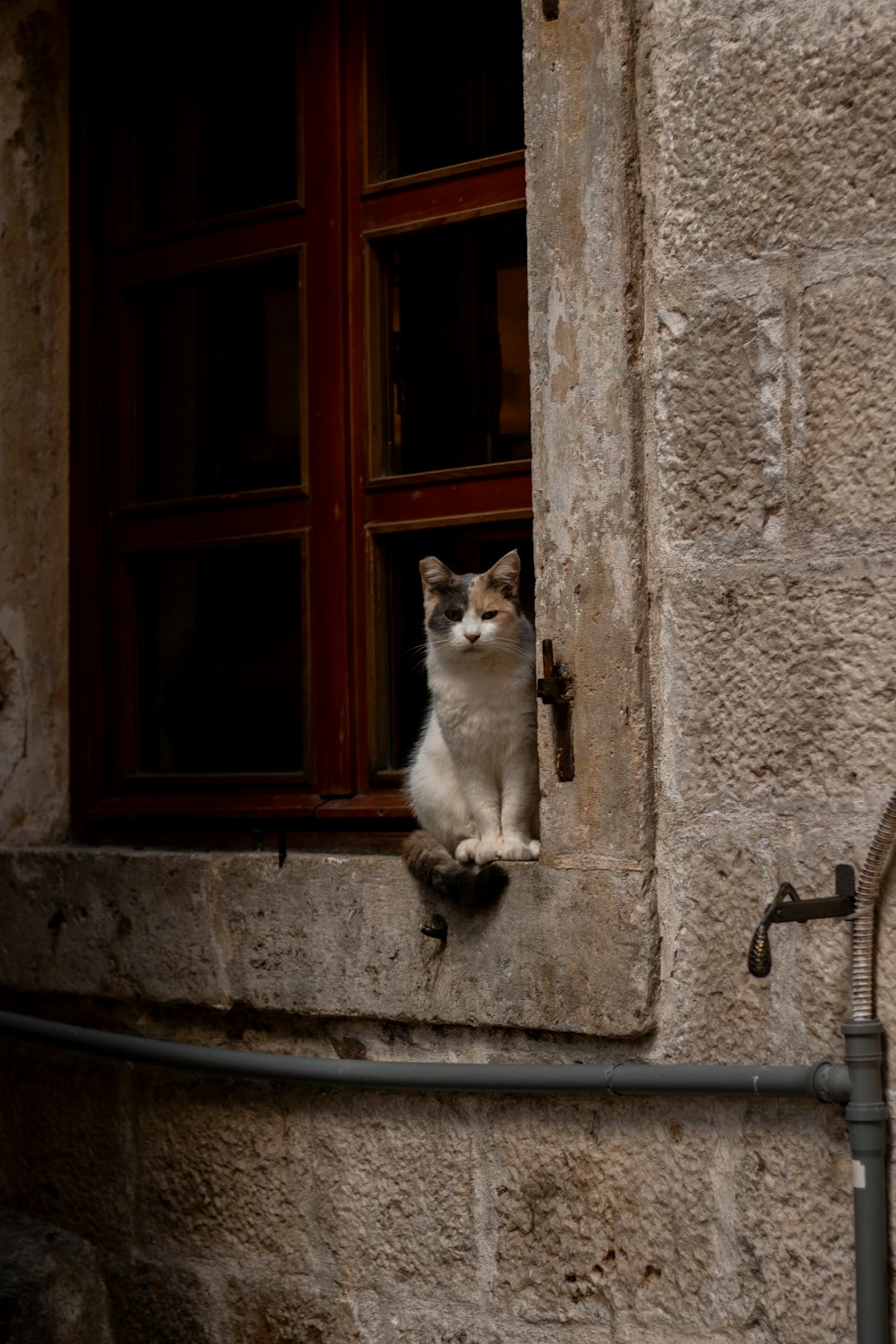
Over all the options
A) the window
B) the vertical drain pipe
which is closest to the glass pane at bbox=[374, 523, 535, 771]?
the window

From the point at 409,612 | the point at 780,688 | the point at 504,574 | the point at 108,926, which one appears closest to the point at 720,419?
the point at 780,688

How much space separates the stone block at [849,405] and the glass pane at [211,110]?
1376mm

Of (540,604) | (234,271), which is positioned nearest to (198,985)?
(540,604)

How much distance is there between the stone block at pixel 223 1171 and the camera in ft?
9.59

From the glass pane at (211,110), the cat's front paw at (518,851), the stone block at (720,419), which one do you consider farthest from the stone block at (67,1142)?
the glass pane at (211,110)

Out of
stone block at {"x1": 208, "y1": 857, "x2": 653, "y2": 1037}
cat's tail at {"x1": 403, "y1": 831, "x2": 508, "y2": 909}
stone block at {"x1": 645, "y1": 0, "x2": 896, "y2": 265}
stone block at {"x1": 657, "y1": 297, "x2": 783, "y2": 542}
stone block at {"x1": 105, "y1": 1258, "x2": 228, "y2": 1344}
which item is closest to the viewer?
stone block at {"x1": 645, "y1": 0, "x2": 896, "y2": 265}

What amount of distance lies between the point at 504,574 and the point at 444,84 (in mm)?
983

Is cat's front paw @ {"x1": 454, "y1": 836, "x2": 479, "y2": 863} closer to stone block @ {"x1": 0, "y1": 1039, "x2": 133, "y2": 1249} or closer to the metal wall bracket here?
the metal wall bracket

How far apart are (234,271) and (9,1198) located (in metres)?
1.98

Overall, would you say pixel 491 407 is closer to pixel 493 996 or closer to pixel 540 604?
pixel 540 604

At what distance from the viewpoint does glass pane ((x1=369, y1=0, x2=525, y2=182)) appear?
304 cm

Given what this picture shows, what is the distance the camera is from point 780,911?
2.23m

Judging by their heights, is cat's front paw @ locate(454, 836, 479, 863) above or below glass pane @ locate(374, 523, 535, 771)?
below

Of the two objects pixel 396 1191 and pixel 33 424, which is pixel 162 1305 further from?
pixel 33 424
